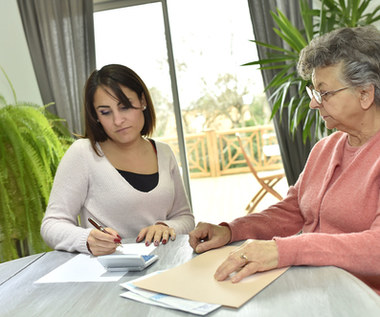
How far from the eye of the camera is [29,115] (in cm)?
286

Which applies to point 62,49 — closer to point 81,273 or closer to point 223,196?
point 223,196

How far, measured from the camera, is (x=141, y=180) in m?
1.97

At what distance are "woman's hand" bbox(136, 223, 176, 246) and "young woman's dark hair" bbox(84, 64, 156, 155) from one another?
468mm

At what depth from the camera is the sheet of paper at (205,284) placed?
1.03 meters

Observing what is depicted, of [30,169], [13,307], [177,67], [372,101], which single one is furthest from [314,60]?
[177,67]

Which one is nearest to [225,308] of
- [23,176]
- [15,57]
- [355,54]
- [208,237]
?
[208,237]

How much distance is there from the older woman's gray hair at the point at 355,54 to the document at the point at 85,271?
2.65 feet

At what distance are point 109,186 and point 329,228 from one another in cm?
87

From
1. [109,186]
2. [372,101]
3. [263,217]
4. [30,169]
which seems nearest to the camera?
[372,101]

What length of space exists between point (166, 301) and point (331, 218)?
2.14 feet

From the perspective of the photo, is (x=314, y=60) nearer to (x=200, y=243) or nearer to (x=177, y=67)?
(x=200, y=243)

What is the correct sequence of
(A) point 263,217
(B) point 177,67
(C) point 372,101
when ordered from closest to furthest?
(C) point 372,101 → (A) point 263,217 → (B) point 177,67

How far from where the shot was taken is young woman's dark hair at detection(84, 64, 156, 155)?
6.32ft

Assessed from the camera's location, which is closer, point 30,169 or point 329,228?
point 329,228
